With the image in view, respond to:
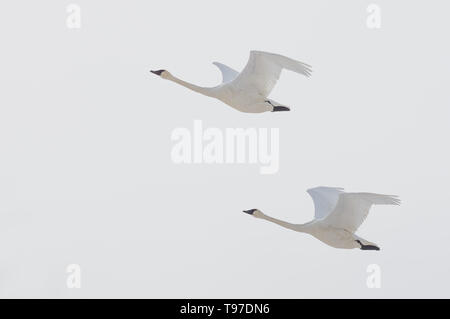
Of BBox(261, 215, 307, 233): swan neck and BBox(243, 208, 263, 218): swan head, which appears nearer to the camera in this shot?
BBox(261, 215, 307, 233): swan neck

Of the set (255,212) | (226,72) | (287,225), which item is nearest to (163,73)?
(226,72)

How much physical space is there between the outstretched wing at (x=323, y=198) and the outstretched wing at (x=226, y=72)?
2.36 m

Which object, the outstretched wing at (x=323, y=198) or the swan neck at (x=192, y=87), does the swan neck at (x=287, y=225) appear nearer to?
the outstretched wing at (x=323, y=198)

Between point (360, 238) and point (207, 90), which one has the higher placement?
point (207, 90)

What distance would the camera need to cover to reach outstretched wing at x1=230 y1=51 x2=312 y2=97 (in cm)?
3045

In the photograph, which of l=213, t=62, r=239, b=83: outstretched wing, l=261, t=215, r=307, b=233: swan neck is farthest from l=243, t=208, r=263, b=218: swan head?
l=213, t=62, r=239, b=83: outstretched wing

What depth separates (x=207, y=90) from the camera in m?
31.8

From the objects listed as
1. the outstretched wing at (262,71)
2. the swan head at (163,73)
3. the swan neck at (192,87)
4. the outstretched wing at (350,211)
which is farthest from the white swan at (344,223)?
the swan head at (163,73)

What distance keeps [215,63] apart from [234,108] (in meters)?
2.32

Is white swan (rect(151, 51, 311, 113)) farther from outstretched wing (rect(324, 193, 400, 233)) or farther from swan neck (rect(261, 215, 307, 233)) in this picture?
outstretched wing (rect(324, 193, 400, 233))

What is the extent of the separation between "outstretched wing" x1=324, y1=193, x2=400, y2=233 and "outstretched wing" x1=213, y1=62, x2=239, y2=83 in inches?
143

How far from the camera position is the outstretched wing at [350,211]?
1192 inches
